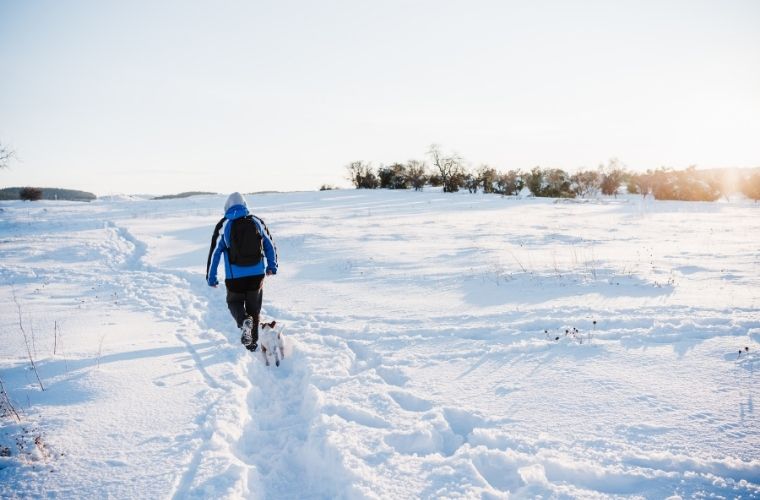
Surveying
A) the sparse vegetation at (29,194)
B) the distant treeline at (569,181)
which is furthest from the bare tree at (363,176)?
the sparse vegetation at (29,194)

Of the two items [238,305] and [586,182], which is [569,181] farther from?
[238,305]

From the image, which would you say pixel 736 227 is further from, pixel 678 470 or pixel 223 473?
pixel 223 473

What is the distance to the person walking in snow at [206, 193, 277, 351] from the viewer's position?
17.5 feet

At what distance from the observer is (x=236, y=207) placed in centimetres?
548

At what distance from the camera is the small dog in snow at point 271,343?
17.3 ft

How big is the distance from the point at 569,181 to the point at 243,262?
47985 millimetres

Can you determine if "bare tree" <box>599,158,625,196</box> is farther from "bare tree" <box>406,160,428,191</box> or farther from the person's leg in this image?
the person's leg

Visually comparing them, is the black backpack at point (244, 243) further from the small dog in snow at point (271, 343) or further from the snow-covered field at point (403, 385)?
the snow-covered field at point (403, 385)

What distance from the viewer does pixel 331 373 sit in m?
4.83

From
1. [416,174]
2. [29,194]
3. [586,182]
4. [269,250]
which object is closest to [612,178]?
[586,182]

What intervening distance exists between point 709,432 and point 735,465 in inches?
17.2

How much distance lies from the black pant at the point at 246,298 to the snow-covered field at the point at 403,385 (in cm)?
54

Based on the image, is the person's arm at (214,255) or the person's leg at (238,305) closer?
the person's arm at (214,255)

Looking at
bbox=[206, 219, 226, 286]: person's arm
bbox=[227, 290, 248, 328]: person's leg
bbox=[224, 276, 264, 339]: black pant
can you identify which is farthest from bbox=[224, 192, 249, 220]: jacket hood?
bbox=[227, 290, 248, 328]: person's leg
